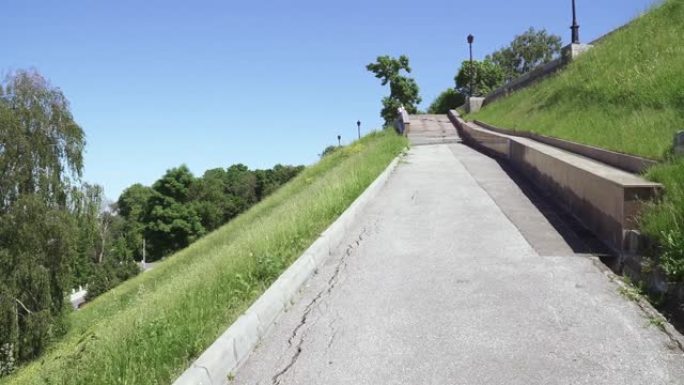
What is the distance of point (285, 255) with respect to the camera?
7.19m

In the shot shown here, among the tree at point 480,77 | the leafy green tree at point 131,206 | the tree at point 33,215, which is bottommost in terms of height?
the leafy green tree at point 131,206

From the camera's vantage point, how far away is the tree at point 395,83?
2238 inches

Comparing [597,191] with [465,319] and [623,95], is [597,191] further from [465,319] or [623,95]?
[623,95]

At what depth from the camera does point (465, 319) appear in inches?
202

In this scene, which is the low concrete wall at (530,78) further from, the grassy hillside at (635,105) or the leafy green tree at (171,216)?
the leafy green tree at (171,216)

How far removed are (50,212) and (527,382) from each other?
26035 millimetres

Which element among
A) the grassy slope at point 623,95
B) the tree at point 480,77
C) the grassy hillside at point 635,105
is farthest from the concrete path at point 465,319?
the tree at point 480,77

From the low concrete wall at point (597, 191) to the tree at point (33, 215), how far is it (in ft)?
69.3

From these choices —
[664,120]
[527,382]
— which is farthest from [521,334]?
[664,120]

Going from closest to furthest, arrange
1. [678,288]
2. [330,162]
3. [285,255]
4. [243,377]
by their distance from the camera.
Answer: [243,377], [678,288], [285,255], [330,162]

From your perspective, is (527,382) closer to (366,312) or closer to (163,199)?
(366,312)

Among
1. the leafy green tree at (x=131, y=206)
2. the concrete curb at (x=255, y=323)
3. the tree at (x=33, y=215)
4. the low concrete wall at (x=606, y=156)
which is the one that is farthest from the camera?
the leafy green tree at (x=131, y=206)

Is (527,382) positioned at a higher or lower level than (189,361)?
lower

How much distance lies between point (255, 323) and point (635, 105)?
13111 millimetres
